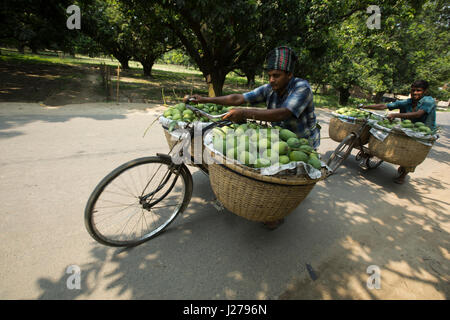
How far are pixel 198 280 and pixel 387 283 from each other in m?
1.87

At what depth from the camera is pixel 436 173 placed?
5.41 meters

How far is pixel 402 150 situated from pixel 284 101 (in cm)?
290

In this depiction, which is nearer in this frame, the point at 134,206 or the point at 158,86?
the point at 134,206

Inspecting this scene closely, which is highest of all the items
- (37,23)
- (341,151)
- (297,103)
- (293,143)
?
(37,23)

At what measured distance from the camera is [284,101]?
2.20 metres

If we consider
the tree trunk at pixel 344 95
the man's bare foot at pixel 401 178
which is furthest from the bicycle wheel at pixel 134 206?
the tree trunk at pixel 344 95

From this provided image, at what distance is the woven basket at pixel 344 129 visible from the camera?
425cm

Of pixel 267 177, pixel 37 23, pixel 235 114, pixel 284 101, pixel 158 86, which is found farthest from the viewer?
pixel 158 86

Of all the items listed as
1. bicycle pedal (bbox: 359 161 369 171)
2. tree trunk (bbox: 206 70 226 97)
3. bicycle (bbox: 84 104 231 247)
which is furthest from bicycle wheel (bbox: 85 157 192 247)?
tree trunk (bbox: 206 70 226 97)

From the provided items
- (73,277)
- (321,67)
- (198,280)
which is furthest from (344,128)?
(321,67)

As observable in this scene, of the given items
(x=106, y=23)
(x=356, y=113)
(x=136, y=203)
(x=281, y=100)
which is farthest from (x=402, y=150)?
(x=106, y=23)

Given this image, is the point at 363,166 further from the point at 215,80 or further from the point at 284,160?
the point at 215,80
